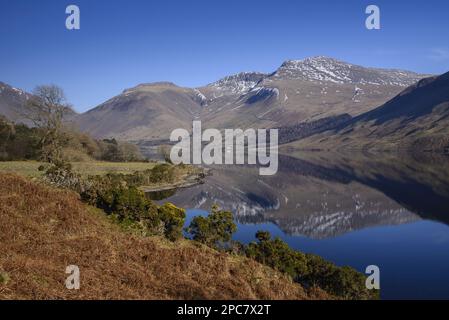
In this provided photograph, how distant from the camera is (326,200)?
79.4 metres

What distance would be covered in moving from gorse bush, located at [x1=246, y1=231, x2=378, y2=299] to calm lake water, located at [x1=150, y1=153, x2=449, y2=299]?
6.55 meters

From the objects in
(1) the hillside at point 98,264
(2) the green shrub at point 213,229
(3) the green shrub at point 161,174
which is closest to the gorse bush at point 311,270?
(1) the hillside at point 98,264

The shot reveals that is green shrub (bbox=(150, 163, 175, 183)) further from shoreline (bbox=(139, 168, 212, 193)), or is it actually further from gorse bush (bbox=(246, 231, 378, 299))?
gorse bush (bbox=(246, 231, 378, 299))

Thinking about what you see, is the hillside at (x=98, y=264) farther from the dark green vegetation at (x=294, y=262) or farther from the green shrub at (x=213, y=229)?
the green shrub at (x=213, y=229)

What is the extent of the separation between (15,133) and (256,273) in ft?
270

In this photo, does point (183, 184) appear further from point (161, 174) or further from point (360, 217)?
point (360, 217)

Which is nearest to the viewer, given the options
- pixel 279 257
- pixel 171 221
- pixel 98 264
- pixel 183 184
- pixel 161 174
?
pixel 98 264

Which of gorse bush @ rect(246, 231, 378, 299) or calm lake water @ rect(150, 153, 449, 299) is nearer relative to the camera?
gorse bush @ rect(246, 231, 378, 299)

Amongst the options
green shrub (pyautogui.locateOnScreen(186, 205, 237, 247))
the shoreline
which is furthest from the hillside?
the shoreline

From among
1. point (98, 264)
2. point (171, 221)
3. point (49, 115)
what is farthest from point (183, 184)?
point (98, 264)

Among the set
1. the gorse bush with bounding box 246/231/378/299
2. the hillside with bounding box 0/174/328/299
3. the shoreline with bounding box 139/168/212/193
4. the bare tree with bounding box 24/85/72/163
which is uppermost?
the bare tree with bounding box 24/85/72/163

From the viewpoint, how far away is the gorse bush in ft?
66.8

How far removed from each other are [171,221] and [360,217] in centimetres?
4223
